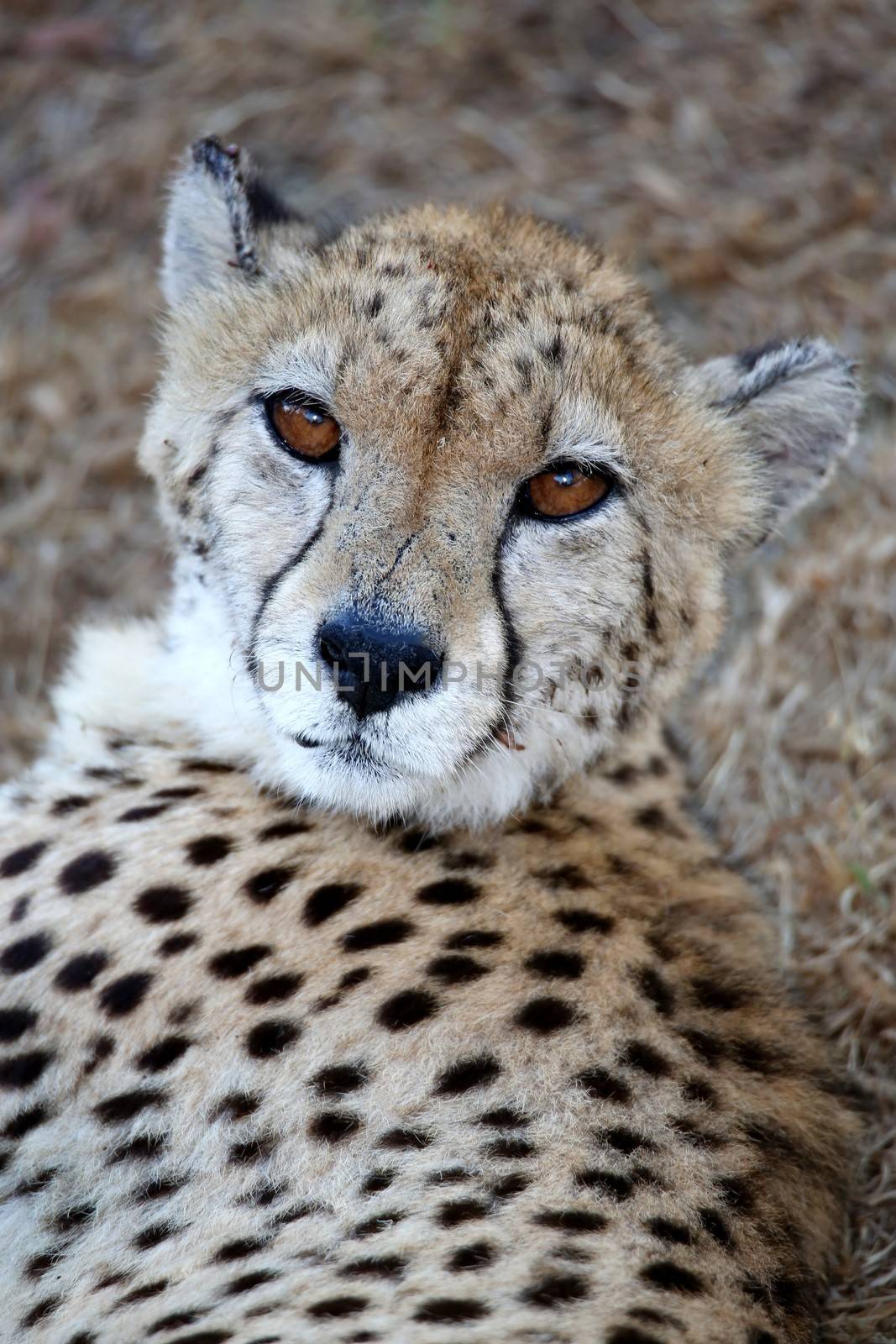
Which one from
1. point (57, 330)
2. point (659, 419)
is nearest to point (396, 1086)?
point (659, 419)

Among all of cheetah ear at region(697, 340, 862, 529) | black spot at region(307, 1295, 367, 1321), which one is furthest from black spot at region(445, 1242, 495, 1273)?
cheetah ear at region(697, 340, 862, 529)

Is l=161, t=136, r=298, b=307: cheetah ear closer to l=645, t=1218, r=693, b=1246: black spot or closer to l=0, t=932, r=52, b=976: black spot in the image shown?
l=0, t=932, r=52, b=976: black spot

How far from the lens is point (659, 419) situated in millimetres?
2098

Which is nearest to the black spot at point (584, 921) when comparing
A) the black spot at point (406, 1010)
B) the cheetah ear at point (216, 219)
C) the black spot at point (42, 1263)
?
the black spot at point (406, 1010)

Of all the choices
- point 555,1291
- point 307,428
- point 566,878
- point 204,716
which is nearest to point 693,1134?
point 555,1291

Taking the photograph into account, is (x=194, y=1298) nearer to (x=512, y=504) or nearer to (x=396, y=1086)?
(x=396, y=1086)

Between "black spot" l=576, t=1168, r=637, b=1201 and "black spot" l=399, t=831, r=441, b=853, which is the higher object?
"black spot" l=399, t=831, r=441, b=853

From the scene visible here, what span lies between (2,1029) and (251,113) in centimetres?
310

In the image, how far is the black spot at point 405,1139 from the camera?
171 centimetres

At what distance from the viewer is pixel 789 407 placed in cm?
220

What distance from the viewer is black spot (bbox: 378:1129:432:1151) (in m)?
1.71

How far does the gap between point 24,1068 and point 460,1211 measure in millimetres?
658

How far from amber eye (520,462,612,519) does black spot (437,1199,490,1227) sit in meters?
0.92

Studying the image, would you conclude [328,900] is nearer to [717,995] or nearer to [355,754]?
[355,754]
